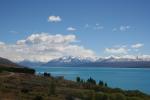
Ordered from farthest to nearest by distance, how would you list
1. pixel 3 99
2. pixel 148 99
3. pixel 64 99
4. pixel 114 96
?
pixel 148 99, pixel 114 96, pixel 64 99, pixel 3 99

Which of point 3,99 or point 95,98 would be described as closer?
point 3,99

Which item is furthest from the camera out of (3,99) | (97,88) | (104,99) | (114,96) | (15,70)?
(15,70)

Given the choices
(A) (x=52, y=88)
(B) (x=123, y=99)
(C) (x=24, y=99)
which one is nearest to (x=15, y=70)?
(A) (x=52, y=88)

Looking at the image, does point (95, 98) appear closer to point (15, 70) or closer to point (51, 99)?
point (51, 99)

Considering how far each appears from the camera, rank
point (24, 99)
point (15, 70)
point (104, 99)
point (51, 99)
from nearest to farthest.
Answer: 1. point (24, 99)
2. point (51, 99)
3. point (104, 99)
4. point (15, 70)

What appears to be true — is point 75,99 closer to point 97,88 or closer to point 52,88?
point 52,88

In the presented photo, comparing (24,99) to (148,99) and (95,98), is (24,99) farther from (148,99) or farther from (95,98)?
(148,99)

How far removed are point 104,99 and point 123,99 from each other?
13.9 feet

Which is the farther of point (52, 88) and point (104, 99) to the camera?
point (52, 88)

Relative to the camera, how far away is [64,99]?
51.3 m

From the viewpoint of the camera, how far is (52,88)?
2361 inches

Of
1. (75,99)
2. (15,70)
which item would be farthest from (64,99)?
(15,70)

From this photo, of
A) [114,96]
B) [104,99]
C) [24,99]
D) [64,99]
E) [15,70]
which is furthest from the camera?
[15,70]

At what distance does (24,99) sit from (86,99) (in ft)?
43.5
